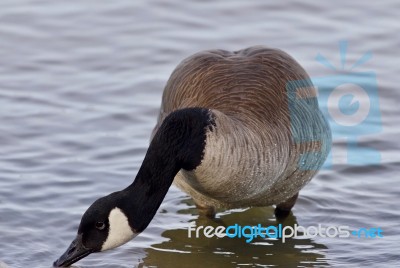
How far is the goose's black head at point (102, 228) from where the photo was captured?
6.89 meters

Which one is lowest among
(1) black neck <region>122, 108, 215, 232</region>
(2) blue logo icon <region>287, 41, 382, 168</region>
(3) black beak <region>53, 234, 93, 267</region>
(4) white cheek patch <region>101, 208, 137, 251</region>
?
(3) black beak <region>53, 234, 93, 267</region>

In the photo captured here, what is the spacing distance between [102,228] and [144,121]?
3633 mm

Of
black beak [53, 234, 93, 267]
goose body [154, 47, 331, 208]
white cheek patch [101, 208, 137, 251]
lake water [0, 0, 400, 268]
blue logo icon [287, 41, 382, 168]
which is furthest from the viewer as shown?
blue logo icon [287, 41, 382, 168]

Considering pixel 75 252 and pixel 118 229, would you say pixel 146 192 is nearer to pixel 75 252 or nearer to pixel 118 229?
pixel 118 229

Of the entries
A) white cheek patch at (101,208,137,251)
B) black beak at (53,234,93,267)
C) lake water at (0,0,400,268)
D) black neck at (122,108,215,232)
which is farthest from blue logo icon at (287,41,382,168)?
black beak at (53,234,93,267)

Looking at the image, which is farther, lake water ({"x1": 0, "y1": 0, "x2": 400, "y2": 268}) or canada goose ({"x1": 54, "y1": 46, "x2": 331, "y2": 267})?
lake water ({"x1": 0, "y1": 0, "x2": 400, "y2": 268})

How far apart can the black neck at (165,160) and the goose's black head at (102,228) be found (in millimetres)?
57

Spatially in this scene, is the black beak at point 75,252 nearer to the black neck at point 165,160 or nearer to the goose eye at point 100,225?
the goose eye at point 100,225

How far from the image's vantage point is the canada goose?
698 centimetres

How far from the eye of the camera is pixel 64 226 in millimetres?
8508

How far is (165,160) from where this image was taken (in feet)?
23.3

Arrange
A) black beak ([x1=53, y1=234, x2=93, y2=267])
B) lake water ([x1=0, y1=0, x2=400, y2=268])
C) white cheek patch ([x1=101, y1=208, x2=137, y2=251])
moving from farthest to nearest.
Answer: lake water ([x1=0, y1=0, x2=400, y2=268])
black beak ([x1=53, y1=234, x2=93, y2=267])
white cheek patch ([x1=101, y1=208, x2=137, y2=251])

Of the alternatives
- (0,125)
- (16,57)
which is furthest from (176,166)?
(16,57)

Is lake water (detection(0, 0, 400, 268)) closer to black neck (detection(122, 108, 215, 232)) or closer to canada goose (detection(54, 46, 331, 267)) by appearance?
canada goose (detection(54, 46, 331, 267))
